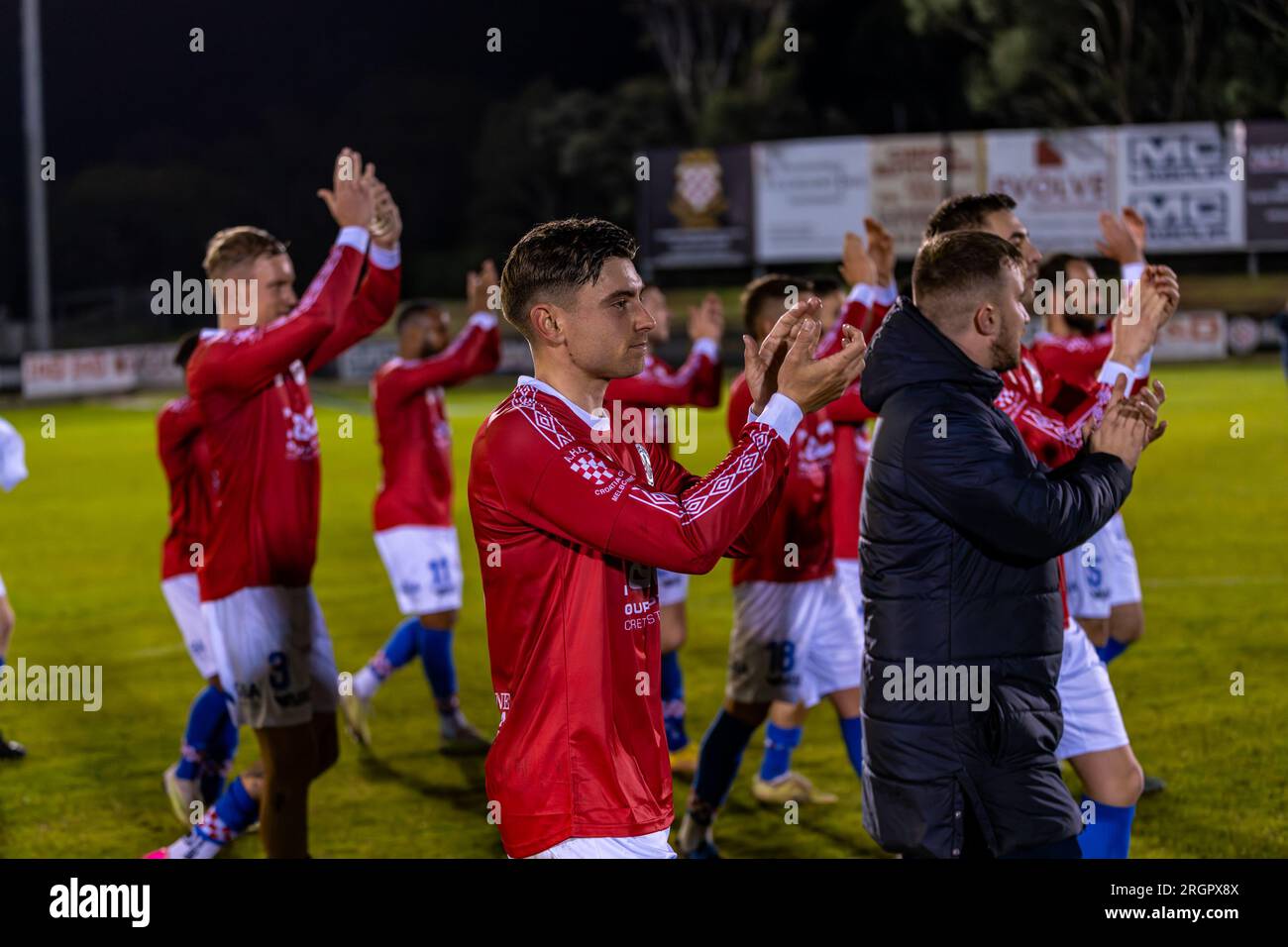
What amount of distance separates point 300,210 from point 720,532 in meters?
64.9

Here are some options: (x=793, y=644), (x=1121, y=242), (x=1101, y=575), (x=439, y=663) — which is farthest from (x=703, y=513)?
(x=439, y=663)

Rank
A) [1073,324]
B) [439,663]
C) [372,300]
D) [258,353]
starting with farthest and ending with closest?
[439,663] → [1073,324] → [372,300] → [258,353]

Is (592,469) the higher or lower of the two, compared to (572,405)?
lower

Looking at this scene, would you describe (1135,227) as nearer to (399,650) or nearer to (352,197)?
(352,197)

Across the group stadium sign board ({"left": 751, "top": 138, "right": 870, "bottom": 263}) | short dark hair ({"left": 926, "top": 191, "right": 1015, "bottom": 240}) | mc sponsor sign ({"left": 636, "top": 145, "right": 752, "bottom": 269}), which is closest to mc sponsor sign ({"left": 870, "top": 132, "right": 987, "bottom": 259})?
stadium sign board ({"left": 751, "top": 138, "right": 870, "bottom": 263})

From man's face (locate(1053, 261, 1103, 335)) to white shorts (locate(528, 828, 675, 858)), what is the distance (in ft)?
11.6

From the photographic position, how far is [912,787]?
12.8 feet

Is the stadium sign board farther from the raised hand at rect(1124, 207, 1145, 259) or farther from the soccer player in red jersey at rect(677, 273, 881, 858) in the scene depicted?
the raised hand at rect(1124, 207, 1145, 259)

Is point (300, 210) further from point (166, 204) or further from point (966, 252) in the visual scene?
point (966, 252)

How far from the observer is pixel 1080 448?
4676 millimetres

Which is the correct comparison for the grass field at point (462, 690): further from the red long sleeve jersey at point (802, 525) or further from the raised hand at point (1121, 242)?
the raised hand at point (1121, 242)

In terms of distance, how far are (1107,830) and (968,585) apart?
1290 mm

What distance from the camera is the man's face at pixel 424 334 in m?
8.48

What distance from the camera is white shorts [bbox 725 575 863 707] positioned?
251 inches
